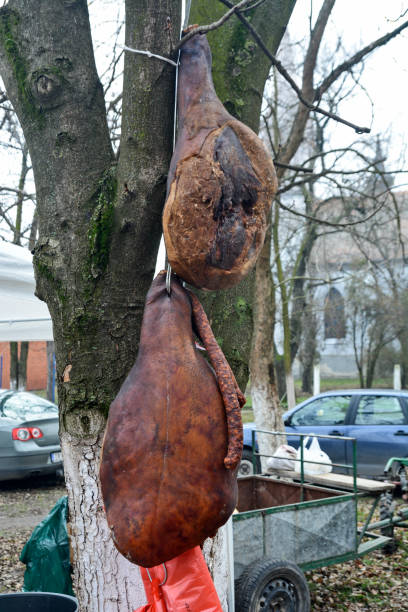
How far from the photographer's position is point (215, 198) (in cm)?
162

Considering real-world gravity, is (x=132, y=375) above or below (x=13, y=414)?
above

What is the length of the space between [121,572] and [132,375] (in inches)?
Answer: 40.7

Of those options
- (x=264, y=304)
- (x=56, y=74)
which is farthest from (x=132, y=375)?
(x=264, y=304)

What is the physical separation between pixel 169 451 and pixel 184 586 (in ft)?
1.49

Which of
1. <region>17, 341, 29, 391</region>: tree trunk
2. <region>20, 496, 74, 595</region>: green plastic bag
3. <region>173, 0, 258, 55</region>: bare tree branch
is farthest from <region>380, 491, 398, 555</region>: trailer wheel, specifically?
<region>17, 341, 29, 391</region>: tree trunk

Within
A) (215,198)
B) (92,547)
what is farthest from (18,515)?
(215,198)

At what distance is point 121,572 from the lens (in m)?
2.21

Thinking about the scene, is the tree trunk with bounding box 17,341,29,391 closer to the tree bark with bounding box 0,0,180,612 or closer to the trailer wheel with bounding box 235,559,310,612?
the trailer wheel with bounding box 235,559,310,612

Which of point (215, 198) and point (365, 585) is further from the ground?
point (215, 198)

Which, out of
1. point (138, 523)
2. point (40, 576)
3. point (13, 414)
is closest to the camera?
point (138, 523)

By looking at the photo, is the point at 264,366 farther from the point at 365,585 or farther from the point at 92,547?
the point at 92,547

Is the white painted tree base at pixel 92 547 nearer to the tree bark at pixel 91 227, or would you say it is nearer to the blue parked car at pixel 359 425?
the tree bark at pixel 91 227

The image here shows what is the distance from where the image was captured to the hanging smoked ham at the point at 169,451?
1.48 m

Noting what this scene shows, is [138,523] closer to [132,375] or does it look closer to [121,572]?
[132,375]
